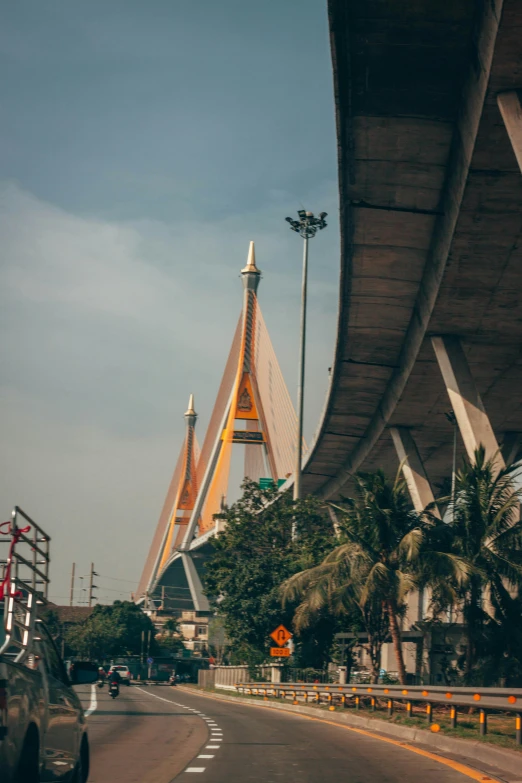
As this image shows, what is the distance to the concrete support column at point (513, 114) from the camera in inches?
695

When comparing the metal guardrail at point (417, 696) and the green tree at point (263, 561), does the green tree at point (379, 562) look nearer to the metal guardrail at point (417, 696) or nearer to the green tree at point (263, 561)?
the metal guardrail at point (417, 696)

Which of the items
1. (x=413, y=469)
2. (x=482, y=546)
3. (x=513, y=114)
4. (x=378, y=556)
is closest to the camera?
(x=513, y=114)

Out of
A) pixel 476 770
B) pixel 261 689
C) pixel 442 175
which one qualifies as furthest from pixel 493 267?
pixel 261 689

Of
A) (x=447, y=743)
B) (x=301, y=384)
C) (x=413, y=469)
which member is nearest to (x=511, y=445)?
(x=413, y=469)

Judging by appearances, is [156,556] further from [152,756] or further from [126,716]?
[152,756]

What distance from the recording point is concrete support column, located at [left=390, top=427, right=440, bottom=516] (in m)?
42.5

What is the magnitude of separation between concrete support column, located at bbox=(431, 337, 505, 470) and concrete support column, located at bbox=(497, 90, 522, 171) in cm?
1330

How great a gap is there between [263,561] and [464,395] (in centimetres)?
1489

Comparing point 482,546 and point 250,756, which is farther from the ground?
point 482,546

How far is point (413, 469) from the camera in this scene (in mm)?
43594

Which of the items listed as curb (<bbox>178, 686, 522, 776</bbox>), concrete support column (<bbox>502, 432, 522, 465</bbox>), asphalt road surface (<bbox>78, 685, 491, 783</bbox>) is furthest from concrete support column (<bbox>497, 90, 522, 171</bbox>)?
concrete support column (<bbox>502, 432, 522, 465</bbox>)

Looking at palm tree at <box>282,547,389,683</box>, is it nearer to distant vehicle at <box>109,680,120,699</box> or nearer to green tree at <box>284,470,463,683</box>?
green tree at <box>284,470,463,683</box>

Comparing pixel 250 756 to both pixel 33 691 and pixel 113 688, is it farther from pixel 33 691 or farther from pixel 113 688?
pixel 113 688

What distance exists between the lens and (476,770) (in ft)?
40.0
